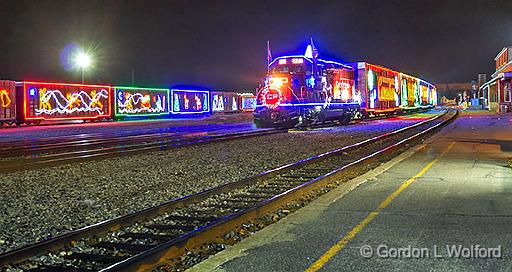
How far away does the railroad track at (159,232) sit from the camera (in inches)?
207

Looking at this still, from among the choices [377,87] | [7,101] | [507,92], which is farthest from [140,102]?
[507,92]

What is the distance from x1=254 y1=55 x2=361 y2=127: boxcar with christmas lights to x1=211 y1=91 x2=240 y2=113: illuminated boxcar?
33.3m

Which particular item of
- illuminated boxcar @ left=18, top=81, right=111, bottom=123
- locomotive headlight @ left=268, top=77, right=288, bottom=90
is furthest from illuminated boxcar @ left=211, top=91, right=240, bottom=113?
locomotive headlight @ left=268, top=77, right=288, bottom=90

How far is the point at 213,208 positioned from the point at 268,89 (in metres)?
20.3

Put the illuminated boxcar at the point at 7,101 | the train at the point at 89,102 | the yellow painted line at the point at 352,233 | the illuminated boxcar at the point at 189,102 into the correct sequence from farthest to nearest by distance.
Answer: the illuminated boxcar at the point at 189,102 → the train at the point at 89,102 → the illuminated boxcar at the point at 7,101 → the yellow painted line at the point at 352,233

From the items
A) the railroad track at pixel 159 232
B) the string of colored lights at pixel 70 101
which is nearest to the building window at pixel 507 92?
the string of colored lights at pixel 70 101

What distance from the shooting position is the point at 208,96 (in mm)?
60281

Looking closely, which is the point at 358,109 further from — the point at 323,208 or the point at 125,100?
the point at 323,208

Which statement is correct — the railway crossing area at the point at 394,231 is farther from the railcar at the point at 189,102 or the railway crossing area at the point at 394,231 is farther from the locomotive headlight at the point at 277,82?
the railcar at the point at 189,102

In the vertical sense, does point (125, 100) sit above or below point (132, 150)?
above

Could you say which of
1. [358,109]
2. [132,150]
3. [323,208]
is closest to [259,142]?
[132,150]

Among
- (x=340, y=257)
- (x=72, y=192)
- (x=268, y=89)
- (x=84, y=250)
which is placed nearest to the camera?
(x=340, y=257)

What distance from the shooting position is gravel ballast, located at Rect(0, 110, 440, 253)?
7387 mm

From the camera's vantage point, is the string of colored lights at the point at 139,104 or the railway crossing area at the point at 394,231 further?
the string of colored lights at the point at 139,104
